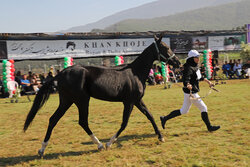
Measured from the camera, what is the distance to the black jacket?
218 inches

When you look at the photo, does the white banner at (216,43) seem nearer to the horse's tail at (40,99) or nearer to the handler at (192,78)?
the handler at (192,78)

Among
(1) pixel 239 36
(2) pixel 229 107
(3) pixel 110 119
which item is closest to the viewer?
(3) pixel 110 119

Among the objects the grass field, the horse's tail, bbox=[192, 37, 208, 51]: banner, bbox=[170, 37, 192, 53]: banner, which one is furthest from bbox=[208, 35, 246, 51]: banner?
the horse's tail

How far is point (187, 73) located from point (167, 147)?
5.74ft

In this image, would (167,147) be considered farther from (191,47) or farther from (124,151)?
(191,47)

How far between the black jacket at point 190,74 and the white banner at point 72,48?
16444 millimetres

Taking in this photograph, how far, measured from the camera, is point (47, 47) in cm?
2008

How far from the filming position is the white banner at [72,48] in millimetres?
18953

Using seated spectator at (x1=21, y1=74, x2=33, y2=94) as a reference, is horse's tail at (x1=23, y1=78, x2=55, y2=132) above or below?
above

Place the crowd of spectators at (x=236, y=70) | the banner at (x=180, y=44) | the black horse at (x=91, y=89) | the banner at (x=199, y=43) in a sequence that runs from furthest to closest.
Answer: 1. the banner at (x=199, y=43)
2. the banner at (x=180, y=44)
3. the crowd of spectators at (x=236, y=70)
4. the black horse at (x=91, y=89)

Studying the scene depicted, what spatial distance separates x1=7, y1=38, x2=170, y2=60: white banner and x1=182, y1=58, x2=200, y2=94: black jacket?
54.0ft

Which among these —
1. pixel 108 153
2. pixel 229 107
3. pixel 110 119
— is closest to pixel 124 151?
pixel 108 153

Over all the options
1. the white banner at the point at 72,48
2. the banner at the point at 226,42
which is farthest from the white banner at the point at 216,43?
the white banner at the point at 72,48

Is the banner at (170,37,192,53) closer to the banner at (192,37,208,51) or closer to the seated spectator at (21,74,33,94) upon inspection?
the banner at (192,37,208,51)
